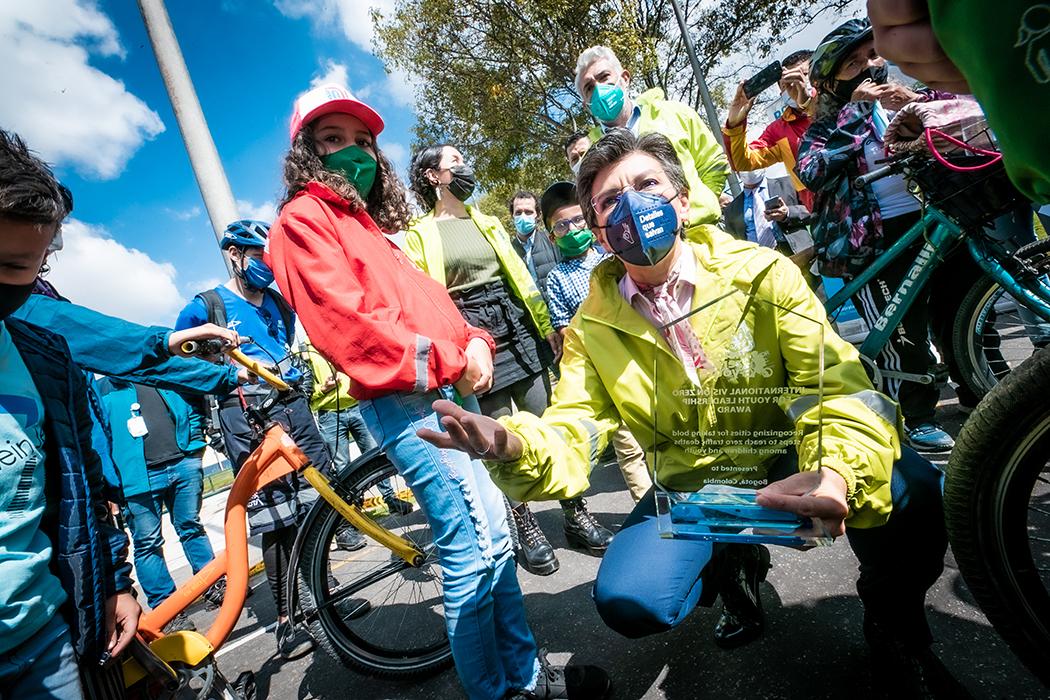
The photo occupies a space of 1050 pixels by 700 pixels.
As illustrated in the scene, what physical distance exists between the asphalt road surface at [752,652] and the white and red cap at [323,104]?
6.93 feet

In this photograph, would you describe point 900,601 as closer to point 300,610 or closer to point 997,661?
point 997,661

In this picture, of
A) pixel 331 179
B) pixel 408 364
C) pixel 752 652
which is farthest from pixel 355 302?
pixel 752 652

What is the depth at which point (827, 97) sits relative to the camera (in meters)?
2.52

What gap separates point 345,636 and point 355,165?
1.85 meters

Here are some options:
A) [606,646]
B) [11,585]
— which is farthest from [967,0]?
[606,646]

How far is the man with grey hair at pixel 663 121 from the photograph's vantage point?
91.5 inches

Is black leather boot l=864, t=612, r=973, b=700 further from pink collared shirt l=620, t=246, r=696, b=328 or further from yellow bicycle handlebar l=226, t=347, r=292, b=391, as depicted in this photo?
yellow bicycle handlebar l=226, t=347, r=292, b=391

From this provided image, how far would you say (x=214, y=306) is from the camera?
2.64m

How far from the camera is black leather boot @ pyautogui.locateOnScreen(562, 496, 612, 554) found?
8.48ft

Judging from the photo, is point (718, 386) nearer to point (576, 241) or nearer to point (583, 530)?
point (583, 530)

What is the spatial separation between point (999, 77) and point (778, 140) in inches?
142

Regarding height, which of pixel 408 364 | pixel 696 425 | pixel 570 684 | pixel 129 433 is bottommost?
pixel 570 684

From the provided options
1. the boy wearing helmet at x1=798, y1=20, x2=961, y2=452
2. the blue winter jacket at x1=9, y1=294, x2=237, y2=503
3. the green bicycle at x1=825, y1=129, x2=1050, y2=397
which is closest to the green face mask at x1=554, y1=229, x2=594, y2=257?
the boy wearing helmet at x1=798, y1=20, x2=961, y2=452

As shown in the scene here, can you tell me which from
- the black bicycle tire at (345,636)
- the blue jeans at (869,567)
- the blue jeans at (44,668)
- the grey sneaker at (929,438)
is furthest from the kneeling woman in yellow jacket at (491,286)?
the blue jeans at (44,668)
